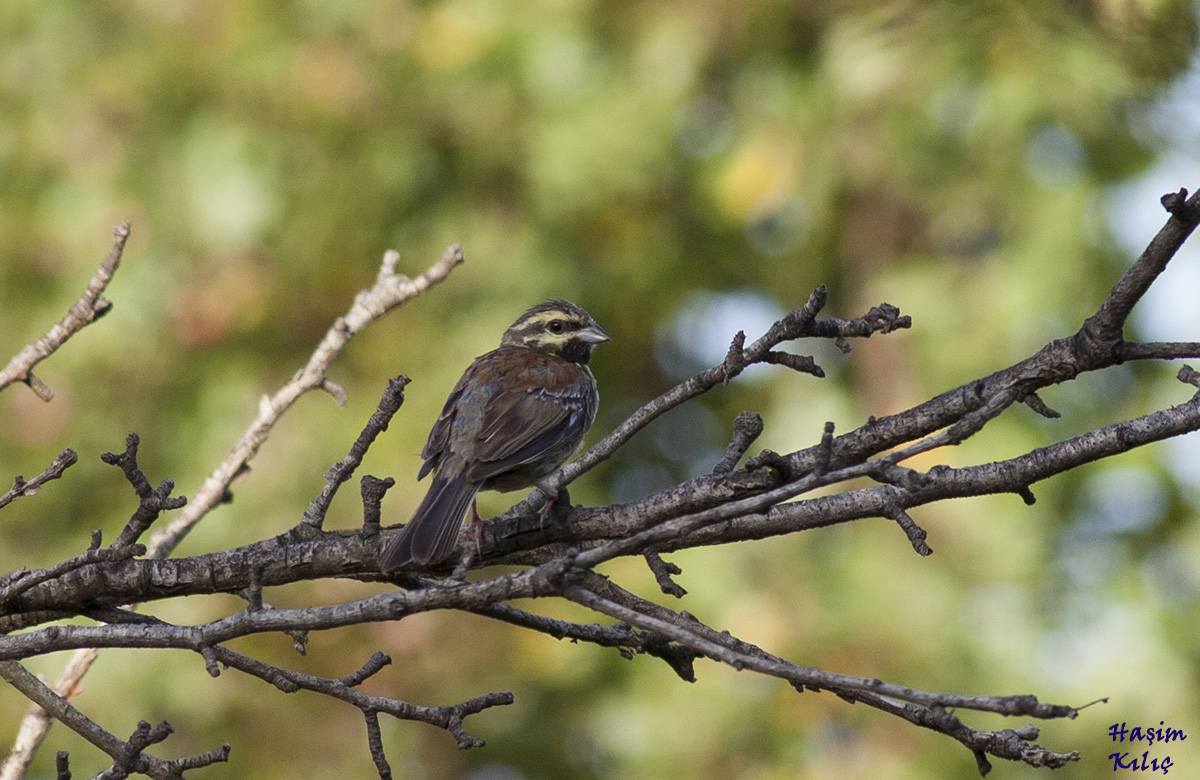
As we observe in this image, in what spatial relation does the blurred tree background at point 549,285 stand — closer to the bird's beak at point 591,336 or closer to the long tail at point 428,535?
the bird's beak at point 591,336

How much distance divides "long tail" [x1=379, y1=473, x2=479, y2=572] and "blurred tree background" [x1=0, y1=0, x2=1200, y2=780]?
3324 millimetres

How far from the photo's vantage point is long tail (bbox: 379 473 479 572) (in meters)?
3.44

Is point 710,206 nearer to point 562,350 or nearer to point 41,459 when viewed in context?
point 562,350

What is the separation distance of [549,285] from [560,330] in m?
1.47

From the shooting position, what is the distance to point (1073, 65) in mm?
7277

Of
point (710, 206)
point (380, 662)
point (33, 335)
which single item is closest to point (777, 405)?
point (710, 206)

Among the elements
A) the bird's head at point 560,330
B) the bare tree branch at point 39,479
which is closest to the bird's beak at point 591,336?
the bird's head at point 560,330

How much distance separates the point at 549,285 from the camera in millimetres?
8289

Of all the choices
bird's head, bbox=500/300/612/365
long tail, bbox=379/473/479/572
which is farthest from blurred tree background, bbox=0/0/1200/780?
long tail, bbox=379/473/479/572

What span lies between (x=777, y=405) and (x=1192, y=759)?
3.22 meters

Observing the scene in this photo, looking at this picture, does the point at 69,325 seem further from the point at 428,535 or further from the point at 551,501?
the point at 551,501

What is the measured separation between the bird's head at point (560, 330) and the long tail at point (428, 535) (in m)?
2.45

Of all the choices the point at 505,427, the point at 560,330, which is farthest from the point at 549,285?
the point at 505,427

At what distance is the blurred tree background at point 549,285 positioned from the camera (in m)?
7.46
